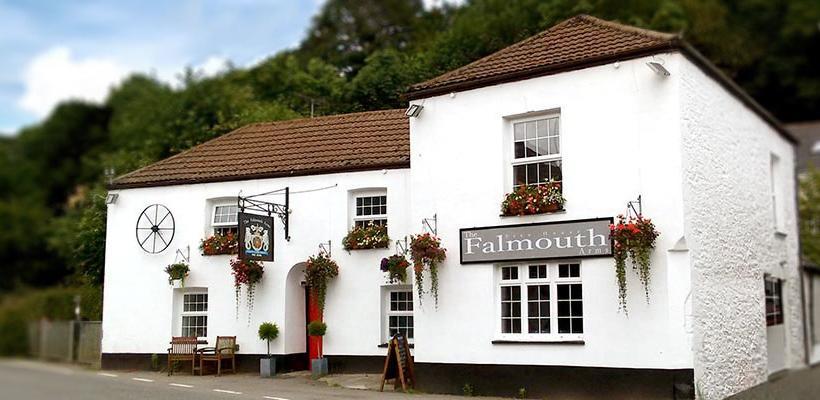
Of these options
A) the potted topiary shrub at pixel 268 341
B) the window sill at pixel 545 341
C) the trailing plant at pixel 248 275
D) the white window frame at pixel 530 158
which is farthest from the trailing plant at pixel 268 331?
the white window frame at pixel 530 158

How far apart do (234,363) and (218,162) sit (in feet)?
16.3

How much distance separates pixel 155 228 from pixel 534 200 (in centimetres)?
1010

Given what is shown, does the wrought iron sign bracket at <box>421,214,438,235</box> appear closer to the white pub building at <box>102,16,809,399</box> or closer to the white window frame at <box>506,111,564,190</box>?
the white pub building at <box>102,16,809,399</box>

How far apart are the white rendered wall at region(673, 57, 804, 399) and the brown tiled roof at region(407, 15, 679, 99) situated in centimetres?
94

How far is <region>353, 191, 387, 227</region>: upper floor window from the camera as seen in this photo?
751 inches

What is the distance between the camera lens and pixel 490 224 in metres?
15.8

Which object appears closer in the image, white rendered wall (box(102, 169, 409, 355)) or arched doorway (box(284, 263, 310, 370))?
white rendered wall (box(102, 169, 409, 355))

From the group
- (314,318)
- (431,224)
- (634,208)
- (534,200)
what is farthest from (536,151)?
(314,318)

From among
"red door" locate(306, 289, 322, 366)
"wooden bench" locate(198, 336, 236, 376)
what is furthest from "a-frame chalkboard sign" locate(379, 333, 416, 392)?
"wooden bench" locate(198, 336, 236, 376)

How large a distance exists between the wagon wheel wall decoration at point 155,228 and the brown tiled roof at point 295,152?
0.69 meters

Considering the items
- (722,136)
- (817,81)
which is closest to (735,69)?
(817,81)

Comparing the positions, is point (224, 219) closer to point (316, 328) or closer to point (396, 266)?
point (316, 328)

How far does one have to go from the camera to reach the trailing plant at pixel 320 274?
18.8 metres

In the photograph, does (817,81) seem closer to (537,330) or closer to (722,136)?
(722,136)
